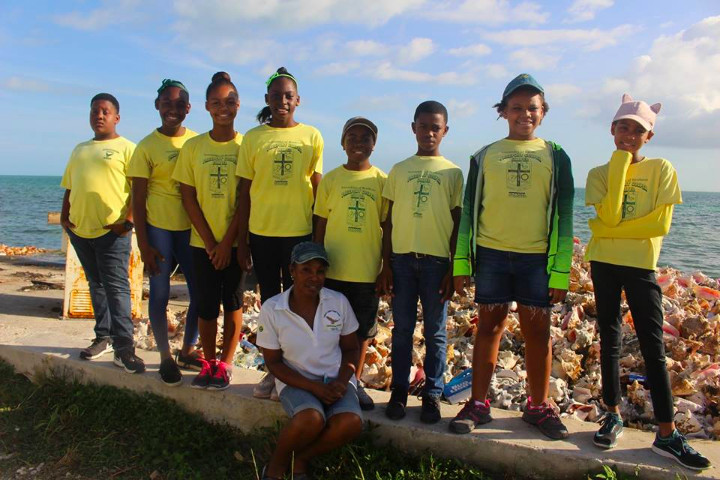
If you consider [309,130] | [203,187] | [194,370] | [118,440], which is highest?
[309,130]

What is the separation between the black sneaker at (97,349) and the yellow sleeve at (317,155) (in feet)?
7.44

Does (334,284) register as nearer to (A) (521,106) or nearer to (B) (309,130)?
(B) (309,130)

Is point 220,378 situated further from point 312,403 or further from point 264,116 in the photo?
point 264,116

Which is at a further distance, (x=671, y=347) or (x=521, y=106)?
(x=671, y=347)

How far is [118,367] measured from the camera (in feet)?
13.3

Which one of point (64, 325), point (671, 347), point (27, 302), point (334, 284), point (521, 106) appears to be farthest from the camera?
point (27, 302)

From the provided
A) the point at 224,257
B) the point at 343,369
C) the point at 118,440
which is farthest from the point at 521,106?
the point at 118,440

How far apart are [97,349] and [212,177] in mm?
1816

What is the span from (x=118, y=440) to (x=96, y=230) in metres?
1.49

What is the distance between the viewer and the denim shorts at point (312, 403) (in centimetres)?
295

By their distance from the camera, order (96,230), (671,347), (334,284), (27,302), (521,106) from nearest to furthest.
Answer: (521,106), (334,284), (96,230), (671,347), (27,302)

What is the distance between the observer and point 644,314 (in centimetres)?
295

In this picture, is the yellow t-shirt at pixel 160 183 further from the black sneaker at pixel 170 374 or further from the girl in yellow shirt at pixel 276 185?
the black sneaker at pixel 170 374

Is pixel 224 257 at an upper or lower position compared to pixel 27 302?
upper
